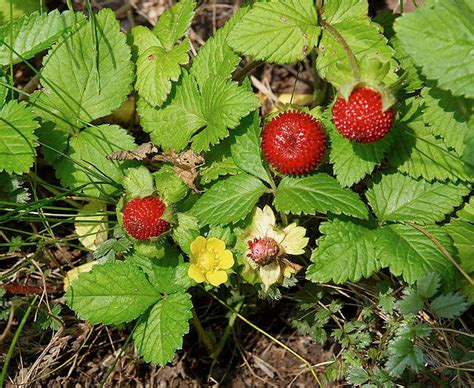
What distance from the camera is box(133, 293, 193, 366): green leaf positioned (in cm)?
189

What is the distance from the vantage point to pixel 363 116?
1682 mm

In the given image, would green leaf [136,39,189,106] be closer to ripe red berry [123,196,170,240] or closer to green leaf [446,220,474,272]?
ripe red berry [123,196,170,240]

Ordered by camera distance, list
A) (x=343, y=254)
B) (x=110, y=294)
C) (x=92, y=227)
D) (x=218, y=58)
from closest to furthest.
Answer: (x=343, y=254), (x=110, y=294), (x=218, y=58), (x=92, y=227)

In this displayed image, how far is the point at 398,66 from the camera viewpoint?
1874 mm

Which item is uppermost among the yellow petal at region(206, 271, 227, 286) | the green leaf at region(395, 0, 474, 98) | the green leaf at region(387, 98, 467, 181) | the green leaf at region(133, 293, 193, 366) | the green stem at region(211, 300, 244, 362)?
the green leaf at region(395, 0, 474, 98)

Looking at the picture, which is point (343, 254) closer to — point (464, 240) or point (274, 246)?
point (274, 246)

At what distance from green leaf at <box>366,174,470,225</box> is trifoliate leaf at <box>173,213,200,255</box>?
1.80ft

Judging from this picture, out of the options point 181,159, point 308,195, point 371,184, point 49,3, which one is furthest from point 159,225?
point 49,3

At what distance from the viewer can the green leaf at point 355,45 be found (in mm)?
1858

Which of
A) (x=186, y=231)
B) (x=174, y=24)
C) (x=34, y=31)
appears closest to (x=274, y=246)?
(x=186, y=231)

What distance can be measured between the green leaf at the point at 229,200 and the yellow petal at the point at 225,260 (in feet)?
0.33

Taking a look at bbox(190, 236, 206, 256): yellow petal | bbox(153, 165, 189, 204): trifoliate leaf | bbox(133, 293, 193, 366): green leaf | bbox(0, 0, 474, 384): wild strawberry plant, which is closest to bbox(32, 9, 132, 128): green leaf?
bbox(0, 0, 474, 384): wild strawberry plant

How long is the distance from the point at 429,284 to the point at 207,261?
64cm

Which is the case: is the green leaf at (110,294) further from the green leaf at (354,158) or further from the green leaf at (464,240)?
the green leaf at (464,240)
